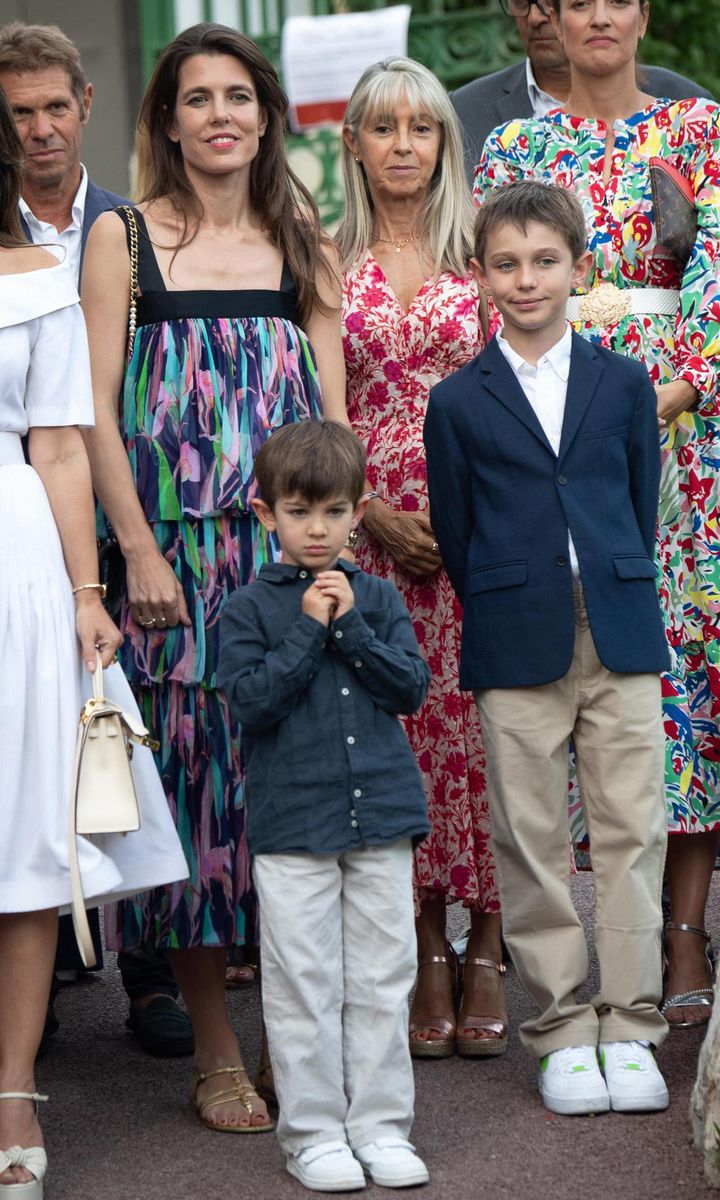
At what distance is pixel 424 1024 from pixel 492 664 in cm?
96

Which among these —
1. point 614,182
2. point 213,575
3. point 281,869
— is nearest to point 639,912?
point 281,869

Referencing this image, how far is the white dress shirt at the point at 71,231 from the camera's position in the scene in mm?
4875

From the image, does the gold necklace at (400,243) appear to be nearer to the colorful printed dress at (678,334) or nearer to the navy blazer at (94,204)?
the colorful printed dress at (678,334)

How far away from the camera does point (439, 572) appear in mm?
4559

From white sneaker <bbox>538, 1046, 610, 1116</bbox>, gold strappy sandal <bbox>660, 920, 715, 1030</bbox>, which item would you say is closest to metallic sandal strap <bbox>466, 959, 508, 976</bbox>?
gold strappy sandal <bbox>660, 920, 715, 1030</bbox>

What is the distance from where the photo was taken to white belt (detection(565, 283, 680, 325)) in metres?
4.55

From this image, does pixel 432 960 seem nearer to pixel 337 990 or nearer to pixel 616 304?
pixel 337 990

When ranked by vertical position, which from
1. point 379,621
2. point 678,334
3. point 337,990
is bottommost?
point 337,990

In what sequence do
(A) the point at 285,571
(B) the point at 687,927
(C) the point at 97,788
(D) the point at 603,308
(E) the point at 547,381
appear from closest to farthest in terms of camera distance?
(C) the point at 97,788 → (A) the point at 285,571 → (E) the point at 547,381 → (D) the point at 603,308 → (B) the point at 687,927

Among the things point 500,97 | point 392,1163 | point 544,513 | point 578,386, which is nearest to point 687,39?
point 500,97

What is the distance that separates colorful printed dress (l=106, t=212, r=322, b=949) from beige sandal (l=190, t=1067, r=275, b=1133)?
270mm

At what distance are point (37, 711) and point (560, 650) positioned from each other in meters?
1.12

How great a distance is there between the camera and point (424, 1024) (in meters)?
4.46

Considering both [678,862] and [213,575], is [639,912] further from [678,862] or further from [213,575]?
[213,575]
